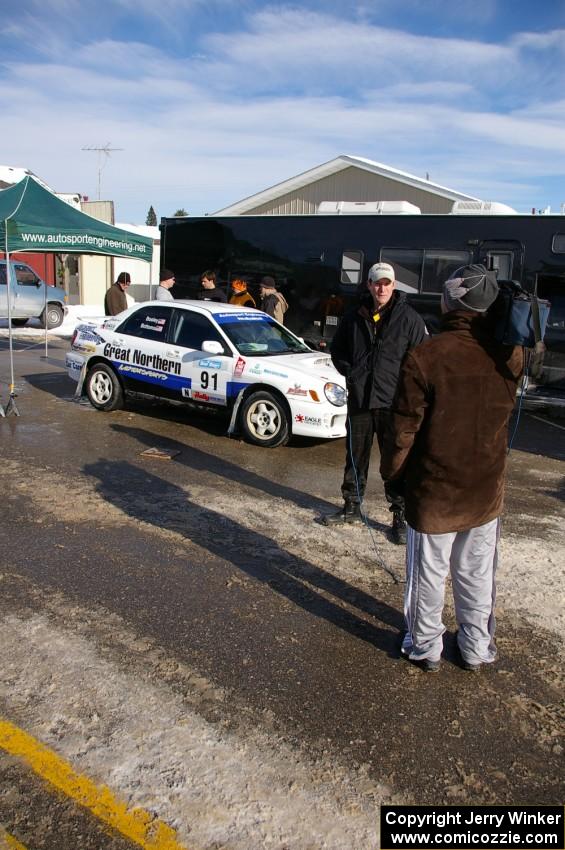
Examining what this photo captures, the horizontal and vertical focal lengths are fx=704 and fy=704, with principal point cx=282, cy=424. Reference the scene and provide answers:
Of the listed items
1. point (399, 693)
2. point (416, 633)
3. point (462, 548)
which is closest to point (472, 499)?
point (462, 548)

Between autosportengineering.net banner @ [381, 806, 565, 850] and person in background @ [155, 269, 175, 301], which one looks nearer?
autosportengineering.net banner @ [381, 806, 565, 850]

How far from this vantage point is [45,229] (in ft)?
35.3

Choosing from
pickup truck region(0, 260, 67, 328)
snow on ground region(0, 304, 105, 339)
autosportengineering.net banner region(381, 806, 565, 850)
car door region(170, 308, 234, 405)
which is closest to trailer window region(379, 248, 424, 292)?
car door region(170, 308, 234, 405)

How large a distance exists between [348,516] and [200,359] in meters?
3.56

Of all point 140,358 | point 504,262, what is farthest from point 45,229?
point 504,262

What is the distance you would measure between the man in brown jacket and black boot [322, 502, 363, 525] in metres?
2.09

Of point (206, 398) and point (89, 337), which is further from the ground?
point (89, 337)

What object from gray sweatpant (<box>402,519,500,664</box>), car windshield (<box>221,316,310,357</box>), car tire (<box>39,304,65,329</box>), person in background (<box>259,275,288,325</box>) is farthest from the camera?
car tire (<box>39,304,65,329</box>)

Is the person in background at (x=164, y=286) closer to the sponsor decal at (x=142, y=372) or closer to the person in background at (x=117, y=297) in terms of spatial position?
the person in background at (x=117, y=297)

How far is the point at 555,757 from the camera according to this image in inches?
115

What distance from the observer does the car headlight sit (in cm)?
764

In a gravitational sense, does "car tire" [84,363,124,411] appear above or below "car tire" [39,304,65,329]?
below

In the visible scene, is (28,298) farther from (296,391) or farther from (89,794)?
(89,794)

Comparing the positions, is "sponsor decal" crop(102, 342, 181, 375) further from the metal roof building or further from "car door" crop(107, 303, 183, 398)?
the metal roof building
